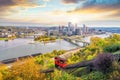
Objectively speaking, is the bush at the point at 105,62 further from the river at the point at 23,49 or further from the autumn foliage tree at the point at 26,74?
the river at the point at 23,49

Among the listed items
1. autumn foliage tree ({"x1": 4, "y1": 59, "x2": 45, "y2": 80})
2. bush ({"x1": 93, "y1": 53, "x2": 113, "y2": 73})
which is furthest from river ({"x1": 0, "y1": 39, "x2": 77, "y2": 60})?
bush ({"x1": 93, "y1": 53, "x2": 113, "y2": 73})

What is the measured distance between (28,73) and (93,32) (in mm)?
45943

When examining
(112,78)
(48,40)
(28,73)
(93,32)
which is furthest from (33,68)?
(93,32)

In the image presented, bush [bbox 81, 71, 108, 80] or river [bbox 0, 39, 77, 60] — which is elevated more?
bush [bbox 81, 71, 108, 80]

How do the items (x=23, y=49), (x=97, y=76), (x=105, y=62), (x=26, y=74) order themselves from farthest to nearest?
(x=23, y=49), (x=26, y=74), (x=97, y=76), (x=105, y=62)

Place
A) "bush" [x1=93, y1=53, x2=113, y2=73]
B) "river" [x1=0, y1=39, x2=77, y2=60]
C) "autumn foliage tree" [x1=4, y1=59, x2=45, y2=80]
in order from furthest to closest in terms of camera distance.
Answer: "river" [x1=0, y1=39, x2=77, y2=60], "autumn foliage tree" [x1=4, y1=59, x2=45, y2=80], "bush" [x1=93, y1=53, x2=113, y2=73]

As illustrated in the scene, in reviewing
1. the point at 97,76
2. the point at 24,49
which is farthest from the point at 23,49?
the point at 97,76

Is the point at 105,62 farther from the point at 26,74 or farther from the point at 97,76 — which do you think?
the point at 26,74

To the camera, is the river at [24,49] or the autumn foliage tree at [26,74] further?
the river at [24,49]

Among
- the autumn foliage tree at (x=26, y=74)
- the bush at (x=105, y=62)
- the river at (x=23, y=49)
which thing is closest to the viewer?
the bush at (x=105, y=62)

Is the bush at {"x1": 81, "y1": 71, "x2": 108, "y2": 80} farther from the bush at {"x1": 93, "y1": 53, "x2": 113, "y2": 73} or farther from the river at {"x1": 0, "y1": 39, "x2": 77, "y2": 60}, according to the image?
the river at {"x1": 0, "y1": 39, "x2": 77, "y2": 60}

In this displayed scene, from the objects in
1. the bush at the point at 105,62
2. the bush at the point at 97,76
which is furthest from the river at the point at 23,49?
the bush at the point at 105,62

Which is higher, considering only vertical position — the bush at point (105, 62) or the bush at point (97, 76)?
the bush at point (105, 62)

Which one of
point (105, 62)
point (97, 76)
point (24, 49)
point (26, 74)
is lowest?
point (24, 49)
